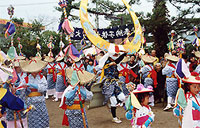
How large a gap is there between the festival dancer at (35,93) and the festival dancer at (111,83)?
5.32 ft

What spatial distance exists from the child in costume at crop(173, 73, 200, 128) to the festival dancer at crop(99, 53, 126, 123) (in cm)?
225

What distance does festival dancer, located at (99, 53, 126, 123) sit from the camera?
5.66m

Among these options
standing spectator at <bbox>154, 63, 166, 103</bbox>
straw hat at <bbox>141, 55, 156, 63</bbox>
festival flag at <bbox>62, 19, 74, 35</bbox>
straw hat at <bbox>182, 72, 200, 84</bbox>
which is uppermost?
festival flag at <bbox>62, 19, 74, 35</bbox>

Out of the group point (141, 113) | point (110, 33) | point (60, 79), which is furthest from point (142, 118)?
point (110, 33)

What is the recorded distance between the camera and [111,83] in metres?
5.72

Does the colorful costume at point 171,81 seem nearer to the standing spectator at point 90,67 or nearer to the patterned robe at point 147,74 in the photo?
the patterned robe at point 147,74

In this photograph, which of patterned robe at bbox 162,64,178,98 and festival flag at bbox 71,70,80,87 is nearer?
festival flag at bbox 71,70,80,87

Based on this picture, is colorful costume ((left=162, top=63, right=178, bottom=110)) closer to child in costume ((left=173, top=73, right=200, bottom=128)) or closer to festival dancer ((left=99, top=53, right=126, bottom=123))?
festival dancer ((left=99, top=53, right=126, bottom=123))

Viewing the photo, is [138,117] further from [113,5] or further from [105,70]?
[113,5]

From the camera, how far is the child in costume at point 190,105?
344cm

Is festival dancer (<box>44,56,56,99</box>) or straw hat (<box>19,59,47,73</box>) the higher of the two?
straw hat (<box>19,59,47,73</box>)

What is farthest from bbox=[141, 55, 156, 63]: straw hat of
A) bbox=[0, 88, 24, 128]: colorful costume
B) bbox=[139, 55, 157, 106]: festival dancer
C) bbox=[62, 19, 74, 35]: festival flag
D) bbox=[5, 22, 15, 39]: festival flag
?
bbox=[0, 88, 24, 128]: colorful costume

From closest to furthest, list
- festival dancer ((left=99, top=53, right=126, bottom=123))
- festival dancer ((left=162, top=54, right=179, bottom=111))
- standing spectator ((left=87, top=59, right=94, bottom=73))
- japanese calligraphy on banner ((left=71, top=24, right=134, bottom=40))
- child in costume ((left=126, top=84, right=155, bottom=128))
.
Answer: child in costume ((left=126, top=84, right=155, bottom=128))
festival dancer ((left=99, top=53, right=126, bottom=123))
festival dancer ((left=162, top=54, right=179, bottom=111))
standing spectator ((left=87, top=59, right=94, bottom=73))
japanese calligraphy on banner ((left=71, top=24, right=134, bottom=40))

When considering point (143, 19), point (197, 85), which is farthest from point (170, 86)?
point (143, 19)
